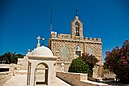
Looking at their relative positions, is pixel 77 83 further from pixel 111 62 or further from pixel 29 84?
pixel 111 62

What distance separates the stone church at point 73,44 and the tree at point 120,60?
9.04m

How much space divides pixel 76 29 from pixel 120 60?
522 inches

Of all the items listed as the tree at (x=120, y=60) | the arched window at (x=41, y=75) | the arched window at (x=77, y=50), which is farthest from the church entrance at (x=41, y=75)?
the arched window at (x=77, y=50)

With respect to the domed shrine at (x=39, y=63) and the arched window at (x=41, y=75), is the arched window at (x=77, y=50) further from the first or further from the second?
the domed shrine at (x=39, y=63)

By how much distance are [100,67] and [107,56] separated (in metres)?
9.44

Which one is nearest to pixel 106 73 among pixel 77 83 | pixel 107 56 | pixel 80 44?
pixel 80 44

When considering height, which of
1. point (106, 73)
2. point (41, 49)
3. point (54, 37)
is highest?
point (54, 37)

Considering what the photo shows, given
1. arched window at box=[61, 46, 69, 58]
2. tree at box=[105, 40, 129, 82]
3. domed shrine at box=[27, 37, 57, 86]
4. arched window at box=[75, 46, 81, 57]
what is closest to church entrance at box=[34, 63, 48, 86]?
domed shrine at box=[27, 37, 57, 86]

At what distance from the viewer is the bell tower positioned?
2701 cm

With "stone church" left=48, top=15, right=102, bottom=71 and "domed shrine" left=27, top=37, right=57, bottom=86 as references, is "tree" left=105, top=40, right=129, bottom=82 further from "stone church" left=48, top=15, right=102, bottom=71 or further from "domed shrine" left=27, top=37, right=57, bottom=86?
"domed shrine" left=27, top=37, right=57, bottom=86

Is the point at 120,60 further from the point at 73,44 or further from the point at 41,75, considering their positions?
the point at 73,44

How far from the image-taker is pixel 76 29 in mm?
28078

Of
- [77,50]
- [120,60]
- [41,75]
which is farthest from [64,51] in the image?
[120,60]

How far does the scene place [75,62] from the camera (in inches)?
653
